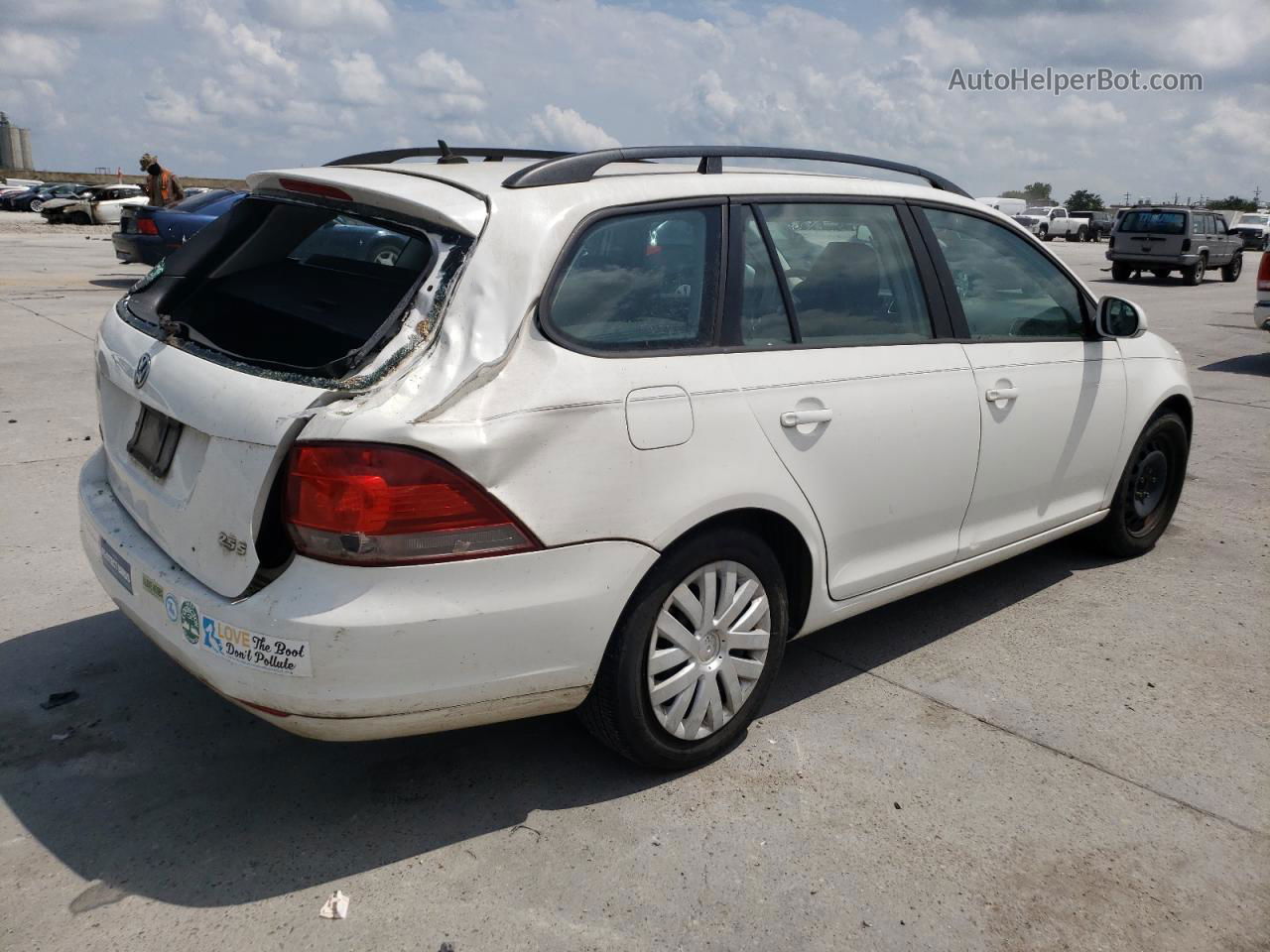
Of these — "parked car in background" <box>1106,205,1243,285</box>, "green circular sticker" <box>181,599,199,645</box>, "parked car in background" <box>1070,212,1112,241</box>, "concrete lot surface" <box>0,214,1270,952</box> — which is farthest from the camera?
"parked car in background" <box>1070,212,1112,241</box>

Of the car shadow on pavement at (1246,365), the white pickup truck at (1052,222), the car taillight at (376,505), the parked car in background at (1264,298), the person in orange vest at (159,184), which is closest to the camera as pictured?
the car taillight at (376,505)

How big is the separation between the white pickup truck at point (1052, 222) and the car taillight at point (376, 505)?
5031 cm

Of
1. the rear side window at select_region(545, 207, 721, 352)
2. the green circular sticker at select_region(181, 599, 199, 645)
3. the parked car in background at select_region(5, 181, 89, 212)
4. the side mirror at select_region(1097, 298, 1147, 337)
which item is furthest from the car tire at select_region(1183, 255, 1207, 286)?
the parked car in background at select_region(5, 181, 89, 212)

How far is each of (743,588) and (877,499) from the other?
0.66m

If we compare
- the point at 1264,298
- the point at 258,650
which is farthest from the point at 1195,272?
the point at 258,650

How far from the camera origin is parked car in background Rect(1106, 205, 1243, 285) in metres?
25.8

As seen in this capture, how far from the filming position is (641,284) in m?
3.23

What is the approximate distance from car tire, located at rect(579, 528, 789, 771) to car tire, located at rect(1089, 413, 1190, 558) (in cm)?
243

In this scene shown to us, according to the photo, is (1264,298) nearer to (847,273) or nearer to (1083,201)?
(847,273)

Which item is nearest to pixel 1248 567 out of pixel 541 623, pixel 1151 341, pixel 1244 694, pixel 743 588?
pixel 1151 341

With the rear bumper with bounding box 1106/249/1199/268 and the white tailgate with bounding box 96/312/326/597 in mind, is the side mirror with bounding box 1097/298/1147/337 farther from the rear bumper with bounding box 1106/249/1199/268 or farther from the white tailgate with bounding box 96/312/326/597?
the rear bumper with bounding box 1106/249/1199/268

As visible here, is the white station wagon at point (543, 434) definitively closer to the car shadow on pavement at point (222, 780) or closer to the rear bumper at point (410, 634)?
the rear bumper at point (410, 634)

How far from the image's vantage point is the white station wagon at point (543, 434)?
2.73m

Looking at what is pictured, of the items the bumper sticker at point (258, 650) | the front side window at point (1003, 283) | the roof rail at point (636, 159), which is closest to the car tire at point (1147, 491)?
the front side window at point (1003, 283)
